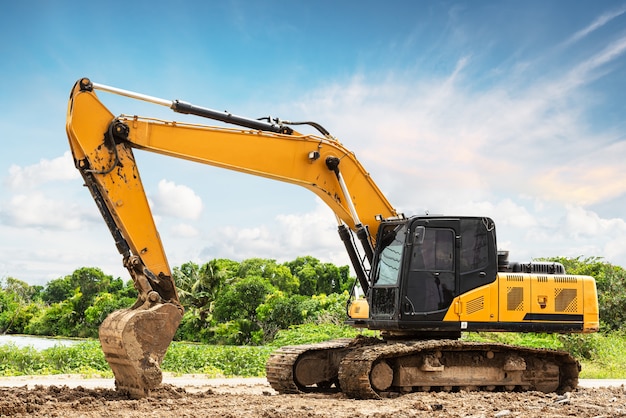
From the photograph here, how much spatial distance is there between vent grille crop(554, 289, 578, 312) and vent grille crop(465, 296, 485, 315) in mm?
1144

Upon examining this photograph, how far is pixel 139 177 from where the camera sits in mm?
8938

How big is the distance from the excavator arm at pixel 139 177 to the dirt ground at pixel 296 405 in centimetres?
47

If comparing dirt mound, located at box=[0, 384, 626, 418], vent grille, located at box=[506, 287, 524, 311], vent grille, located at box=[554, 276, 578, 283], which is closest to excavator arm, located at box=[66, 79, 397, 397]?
dirt mound, located at box=[0, 384, 626, 418]

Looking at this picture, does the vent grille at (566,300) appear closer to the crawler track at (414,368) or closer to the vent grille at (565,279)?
the vent grille at (565,279)

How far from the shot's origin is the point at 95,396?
8.74m

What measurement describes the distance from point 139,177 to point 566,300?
19.7ft

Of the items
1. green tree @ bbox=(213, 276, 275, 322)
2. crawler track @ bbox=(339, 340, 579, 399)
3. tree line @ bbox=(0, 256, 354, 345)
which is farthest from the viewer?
green tree @ bbox=(213, 276, 275, 322)

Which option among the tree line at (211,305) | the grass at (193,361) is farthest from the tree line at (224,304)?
the grass at (193,361)

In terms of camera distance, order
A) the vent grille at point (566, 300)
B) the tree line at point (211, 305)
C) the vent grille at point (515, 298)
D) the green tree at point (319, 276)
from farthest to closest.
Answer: the green tree at point (319, 276)
the tree line at point (211, 305)
the vent grille at point (566, 300)
the vent grille at point (515, 298)

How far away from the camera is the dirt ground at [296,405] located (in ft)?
25.2

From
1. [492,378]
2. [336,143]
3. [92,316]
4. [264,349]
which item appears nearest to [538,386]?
[492,378]

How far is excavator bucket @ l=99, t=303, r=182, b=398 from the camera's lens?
823 centimetres

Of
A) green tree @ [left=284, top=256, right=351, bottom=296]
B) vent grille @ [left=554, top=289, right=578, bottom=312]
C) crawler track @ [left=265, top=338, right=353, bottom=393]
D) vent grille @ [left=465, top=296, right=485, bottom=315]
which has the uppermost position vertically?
green tree @ [left=284, top=256, right=351, bottom=296]

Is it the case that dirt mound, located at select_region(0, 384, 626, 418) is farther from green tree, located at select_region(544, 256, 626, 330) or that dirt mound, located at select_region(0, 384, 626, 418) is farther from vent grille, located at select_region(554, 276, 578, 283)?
green tree, located at select_region(544, 256, 626, 330)
